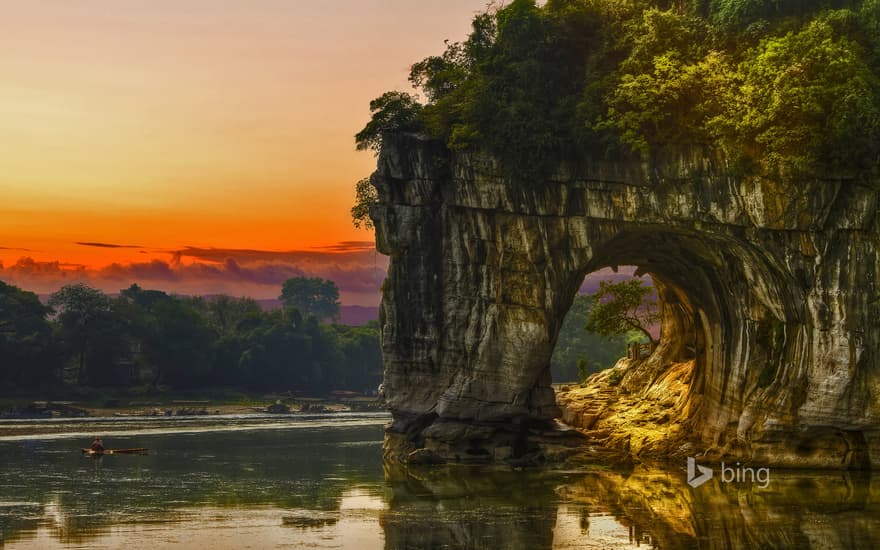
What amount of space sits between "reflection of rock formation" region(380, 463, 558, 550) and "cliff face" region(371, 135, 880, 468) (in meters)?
4.38

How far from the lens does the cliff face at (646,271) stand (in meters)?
36.0

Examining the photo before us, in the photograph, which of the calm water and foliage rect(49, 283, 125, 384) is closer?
the calm water

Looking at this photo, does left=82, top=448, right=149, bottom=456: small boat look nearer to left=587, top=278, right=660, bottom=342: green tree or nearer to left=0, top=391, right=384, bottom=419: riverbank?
left=587, top=278, right=660, bottom=342: green tree

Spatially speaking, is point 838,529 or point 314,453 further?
A: point 314,453

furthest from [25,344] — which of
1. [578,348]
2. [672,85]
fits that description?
[672,85]

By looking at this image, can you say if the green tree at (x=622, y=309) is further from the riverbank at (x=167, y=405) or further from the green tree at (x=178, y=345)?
the green tree at (x=178, y=345)

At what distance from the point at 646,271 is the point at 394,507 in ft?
66.6

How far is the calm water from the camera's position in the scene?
2580 cm

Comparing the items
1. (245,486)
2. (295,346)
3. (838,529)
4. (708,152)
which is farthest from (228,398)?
(838,529)

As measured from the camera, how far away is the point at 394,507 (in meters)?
31.5

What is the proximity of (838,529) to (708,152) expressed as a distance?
14.8m

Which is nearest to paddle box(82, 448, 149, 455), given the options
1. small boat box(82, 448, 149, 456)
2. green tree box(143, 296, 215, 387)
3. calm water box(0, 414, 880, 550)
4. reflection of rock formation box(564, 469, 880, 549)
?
small boat box(82, 448, 149, 456)

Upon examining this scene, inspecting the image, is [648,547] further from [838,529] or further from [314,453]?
[314,453]

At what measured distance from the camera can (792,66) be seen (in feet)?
114
